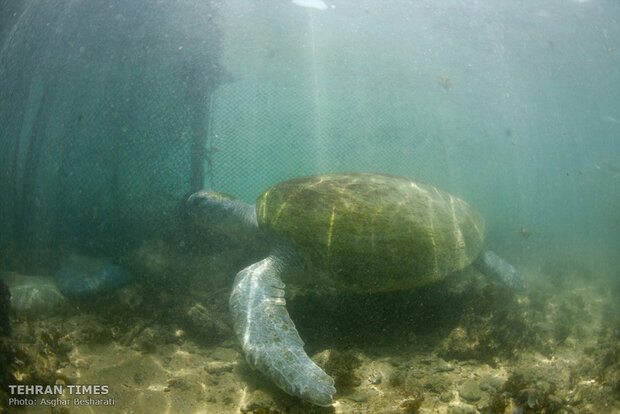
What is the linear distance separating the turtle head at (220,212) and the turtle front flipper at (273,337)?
1233 millimetres

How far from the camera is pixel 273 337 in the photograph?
3.01 m

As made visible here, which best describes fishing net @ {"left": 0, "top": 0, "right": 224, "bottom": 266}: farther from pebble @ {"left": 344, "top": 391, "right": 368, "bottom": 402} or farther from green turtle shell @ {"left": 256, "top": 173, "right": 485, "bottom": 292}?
pebble @ {"left": 344, "top": 391, "right": 368, "bottom": 402}

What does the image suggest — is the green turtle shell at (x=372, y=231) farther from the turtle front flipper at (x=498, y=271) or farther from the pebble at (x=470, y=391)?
the turtle front flipper at (x=498, y=271)

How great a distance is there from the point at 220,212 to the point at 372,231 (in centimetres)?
298

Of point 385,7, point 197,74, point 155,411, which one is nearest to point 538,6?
point 385,7

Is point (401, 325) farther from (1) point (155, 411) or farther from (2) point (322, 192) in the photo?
(1) point (155, 411)

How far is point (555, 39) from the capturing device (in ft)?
61.6

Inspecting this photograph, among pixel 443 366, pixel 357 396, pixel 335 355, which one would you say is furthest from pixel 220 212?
pixel 443 366

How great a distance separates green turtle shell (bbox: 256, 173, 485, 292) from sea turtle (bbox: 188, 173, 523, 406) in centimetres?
1

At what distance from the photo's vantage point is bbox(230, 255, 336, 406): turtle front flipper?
258 cm

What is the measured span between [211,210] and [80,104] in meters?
4.88

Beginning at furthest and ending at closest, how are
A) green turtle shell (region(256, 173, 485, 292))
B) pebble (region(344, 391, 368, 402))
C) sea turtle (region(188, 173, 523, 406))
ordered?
green turtle shell (region(256, 173, 485, 292)), sea turtle (region(188, 173, 523, 406)), pebble (region(344, 391, 368, 402))

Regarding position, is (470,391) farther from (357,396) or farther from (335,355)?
(335,355)

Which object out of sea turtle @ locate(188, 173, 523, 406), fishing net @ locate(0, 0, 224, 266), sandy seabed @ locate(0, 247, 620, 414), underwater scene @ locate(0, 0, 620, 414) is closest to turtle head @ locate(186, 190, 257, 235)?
underwater scene @ locate(0, 0, 620, 414)
